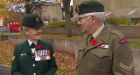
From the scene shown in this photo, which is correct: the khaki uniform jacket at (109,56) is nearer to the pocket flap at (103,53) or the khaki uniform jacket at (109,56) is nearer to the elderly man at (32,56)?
the pocket flap at (103,53)

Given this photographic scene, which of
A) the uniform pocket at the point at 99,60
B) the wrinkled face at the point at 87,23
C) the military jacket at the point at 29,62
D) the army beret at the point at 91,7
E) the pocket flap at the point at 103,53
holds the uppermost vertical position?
the army beret at the point at 91,7

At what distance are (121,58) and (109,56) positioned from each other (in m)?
0.11

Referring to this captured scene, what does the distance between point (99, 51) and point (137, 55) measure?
7746mm

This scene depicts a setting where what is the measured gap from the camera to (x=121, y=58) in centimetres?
394

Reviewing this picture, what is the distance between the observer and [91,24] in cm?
412

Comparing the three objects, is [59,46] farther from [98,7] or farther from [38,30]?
[98,7]

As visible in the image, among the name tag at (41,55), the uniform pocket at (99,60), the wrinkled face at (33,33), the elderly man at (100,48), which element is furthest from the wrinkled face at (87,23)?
the name tag at (41,55)

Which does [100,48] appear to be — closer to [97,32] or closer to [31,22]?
[97,32]

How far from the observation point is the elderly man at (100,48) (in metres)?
3.95

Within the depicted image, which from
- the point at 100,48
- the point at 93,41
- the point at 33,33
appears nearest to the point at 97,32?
the point at 93,41

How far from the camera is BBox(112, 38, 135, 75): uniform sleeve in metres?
3.94

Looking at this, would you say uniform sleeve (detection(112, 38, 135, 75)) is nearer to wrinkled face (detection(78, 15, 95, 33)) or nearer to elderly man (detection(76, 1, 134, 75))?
elderly man (detection(76, 1, 134, 75))

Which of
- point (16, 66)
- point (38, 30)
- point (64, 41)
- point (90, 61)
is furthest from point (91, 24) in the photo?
point (64, 41)

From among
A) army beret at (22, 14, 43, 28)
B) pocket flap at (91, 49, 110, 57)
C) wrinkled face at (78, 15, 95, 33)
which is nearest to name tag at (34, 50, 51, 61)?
army beret at (22, 14, 43, 28)
